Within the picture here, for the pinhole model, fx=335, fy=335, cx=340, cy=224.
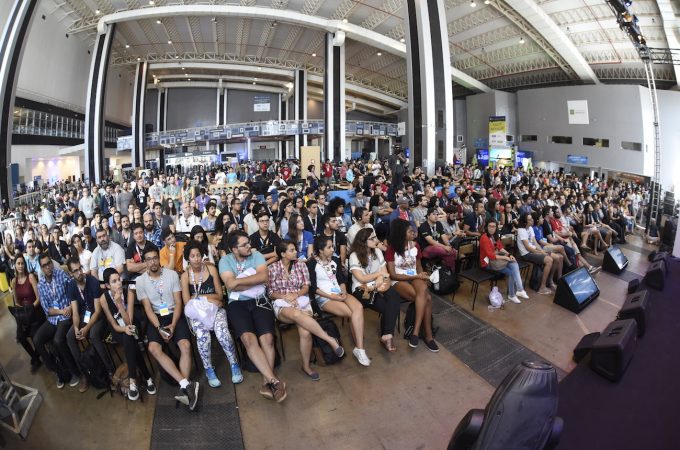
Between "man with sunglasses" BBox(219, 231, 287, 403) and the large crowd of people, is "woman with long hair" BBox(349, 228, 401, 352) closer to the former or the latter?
the large crowd of people

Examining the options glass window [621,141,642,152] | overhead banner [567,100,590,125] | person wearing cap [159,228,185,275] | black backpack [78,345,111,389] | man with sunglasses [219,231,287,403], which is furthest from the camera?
overhead banner [567,100,590,125]

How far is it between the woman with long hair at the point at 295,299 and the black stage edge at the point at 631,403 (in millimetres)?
1809

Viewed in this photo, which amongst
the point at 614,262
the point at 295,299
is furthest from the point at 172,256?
the point at 614,262

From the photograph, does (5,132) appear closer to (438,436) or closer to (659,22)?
(438,436)

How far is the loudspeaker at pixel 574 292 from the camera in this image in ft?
14.2

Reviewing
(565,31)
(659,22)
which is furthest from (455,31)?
(659,22)

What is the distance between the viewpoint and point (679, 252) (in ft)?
20.0

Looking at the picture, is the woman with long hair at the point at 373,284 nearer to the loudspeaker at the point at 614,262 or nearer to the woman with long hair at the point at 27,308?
the woman with long hair at the point at 27,308

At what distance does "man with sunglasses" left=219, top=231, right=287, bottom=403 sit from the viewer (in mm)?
2760

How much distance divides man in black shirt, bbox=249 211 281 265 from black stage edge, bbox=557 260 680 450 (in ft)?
10.3

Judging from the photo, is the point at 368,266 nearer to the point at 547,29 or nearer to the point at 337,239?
the point at 337,239

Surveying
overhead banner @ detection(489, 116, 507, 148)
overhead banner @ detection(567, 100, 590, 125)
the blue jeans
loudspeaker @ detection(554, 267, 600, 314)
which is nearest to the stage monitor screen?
loudspeaker @ detection(554, 267, 600, 314)

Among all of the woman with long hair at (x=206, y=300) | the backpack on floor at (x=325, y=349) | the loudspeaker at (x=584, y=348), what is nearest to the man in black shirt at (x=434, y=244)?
the loudspeaker at (x=584, y=348)

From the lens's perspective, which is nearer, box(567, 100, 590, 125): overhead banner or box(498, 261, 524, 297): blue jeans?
box(498, 261, 524, 297): blue jeans
